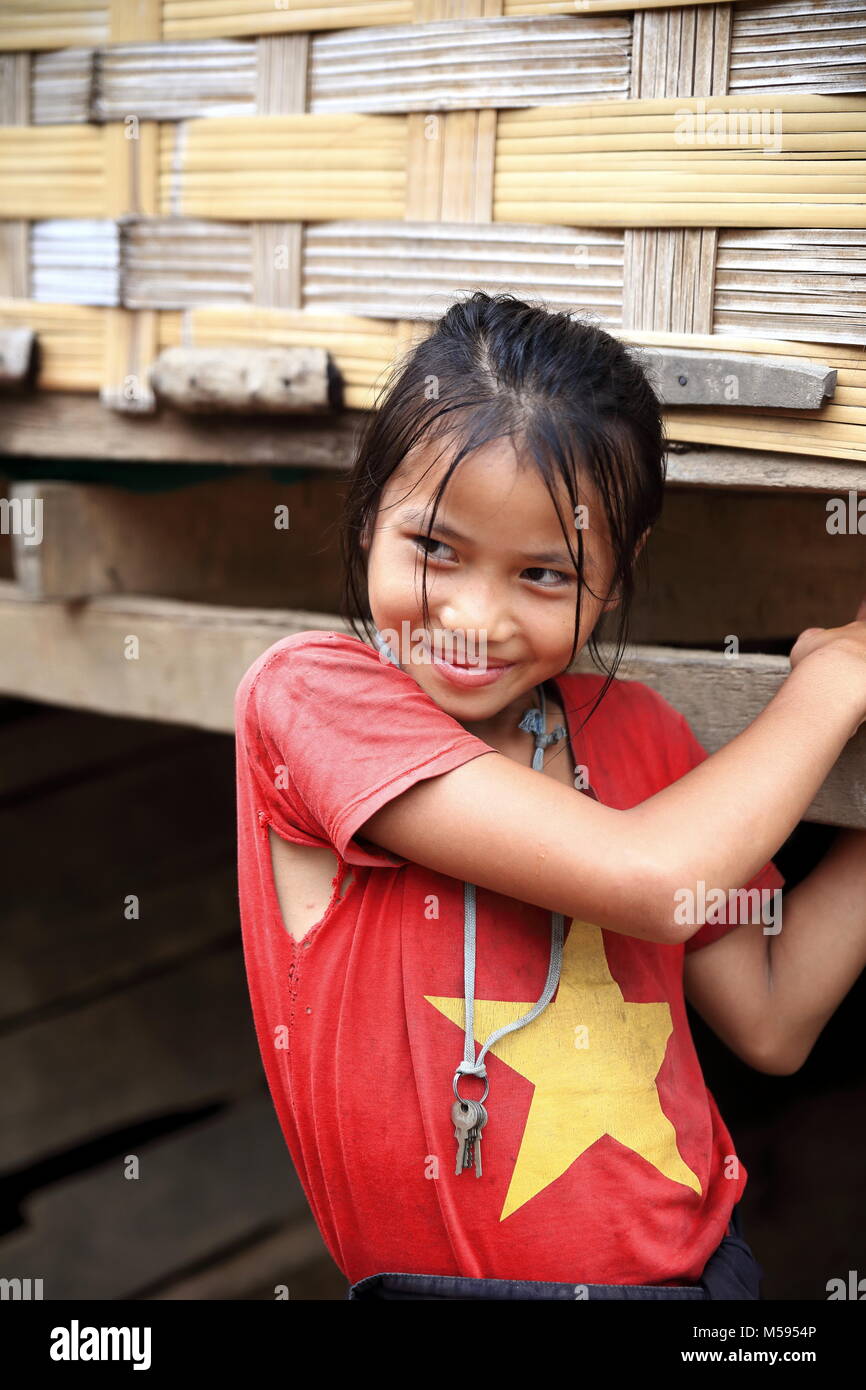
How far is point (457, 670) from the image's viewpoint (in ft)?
3.57

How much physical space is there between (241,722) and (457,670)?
0.68ft

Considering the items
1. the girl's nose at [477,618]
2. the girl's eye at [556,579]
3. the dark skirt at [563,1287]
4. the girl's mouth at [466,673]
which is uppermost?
the girl's eye at [556,579]

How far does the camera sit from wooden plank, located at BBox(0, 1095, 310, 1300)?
7.72ft

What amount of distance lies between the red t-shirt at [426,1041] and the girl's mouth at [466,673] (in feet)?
0.09

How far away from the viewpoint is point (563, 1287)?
3.52 ft

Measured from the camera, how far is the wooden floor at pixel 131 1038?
2.40 meters

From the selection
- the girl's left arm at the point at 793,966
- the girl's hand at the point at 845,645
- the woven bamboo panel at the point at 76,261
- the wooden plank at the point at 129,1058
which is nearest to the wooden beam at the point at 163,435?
the woven bamboo panel at the point at 76,261

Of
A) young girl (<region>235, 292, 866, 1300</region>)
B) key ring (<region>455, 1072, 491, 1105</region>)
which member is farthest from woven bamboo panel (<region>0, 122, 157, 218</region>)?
key ring (<region>455, 1072, 491, 1105</region>)

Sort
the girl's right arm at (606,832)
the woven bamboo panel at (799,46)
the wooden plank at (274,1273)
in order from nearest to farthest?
the girl's right arm at (606,832) < the woven bamboo panel at (799,46) < the wooden plank at (274,1273)

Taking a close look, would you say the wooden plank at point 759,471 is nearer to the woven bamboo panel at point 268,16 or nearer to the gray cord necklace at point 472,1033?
the gray cord necklace at point 472,1033

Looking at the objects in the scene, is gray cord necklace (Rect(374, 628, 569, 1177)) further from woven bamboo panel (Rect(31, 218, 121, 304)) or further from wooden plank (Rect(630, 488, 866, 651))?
woven bamboo panel (Rect(31, 218, 121, 304))

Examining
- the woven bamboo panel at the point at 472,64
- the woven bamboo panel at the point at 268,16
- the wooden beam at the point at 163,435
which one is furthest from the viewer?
the wooden beam at the point at 163,435

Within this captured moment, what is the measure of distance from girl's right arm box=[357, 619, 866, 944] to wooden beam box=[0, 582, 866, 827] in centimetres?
21
